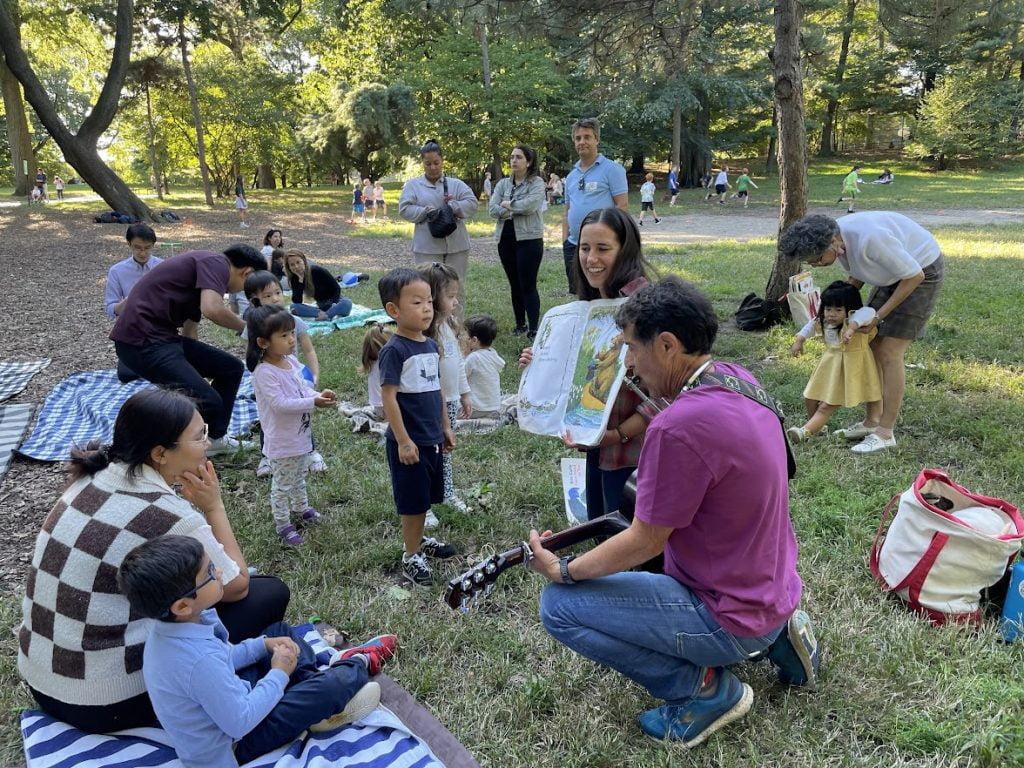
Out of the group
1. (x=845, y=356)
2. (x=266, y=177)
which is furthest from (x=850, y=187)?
(x=266, y=177)

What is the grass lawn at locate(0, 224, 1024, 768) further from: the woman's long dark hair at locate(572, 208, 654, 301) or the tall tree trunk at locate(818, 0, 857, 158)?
the tall tree trunk at locate(818, 0, 857, 158)

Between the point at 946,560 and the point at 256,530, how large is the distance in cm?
333

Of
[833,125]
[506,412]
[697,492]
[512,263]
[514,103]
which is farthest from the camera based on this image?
[833,125]

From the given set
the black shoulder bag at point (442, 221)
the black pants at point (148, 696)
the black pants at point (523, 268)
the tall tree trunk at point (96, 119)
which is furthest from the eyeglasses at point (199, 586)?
the tall tree trunk at point (96, 119)

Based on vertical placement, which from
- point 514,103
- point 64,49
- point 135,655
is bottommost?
point 135,655

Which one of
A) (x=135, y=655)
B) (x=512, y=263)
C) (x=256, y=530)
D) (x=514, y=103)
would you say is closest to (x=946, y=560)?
(x=135, y=655)

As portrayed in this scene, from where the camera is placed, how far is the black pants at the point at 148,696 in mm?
2090

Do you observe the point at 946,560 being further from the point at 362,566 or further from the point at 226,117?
the point at 226,117

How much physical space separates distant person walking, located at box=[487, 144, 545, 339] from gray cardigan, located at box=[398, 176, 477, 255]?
11.8 inches

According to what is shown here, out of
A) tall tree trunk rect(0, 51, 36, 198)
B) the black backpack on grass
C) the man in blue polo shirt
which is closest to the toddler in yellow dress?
the man in blue polo shirt

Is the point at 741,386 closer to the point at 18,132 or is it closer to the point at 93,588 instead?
the point at 93,588

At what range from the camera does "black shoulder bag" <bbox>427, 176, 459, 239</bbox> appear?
634 cm

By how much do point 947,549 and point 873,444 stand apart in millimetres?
1735

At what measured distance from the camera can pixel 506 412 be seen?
5.20m
